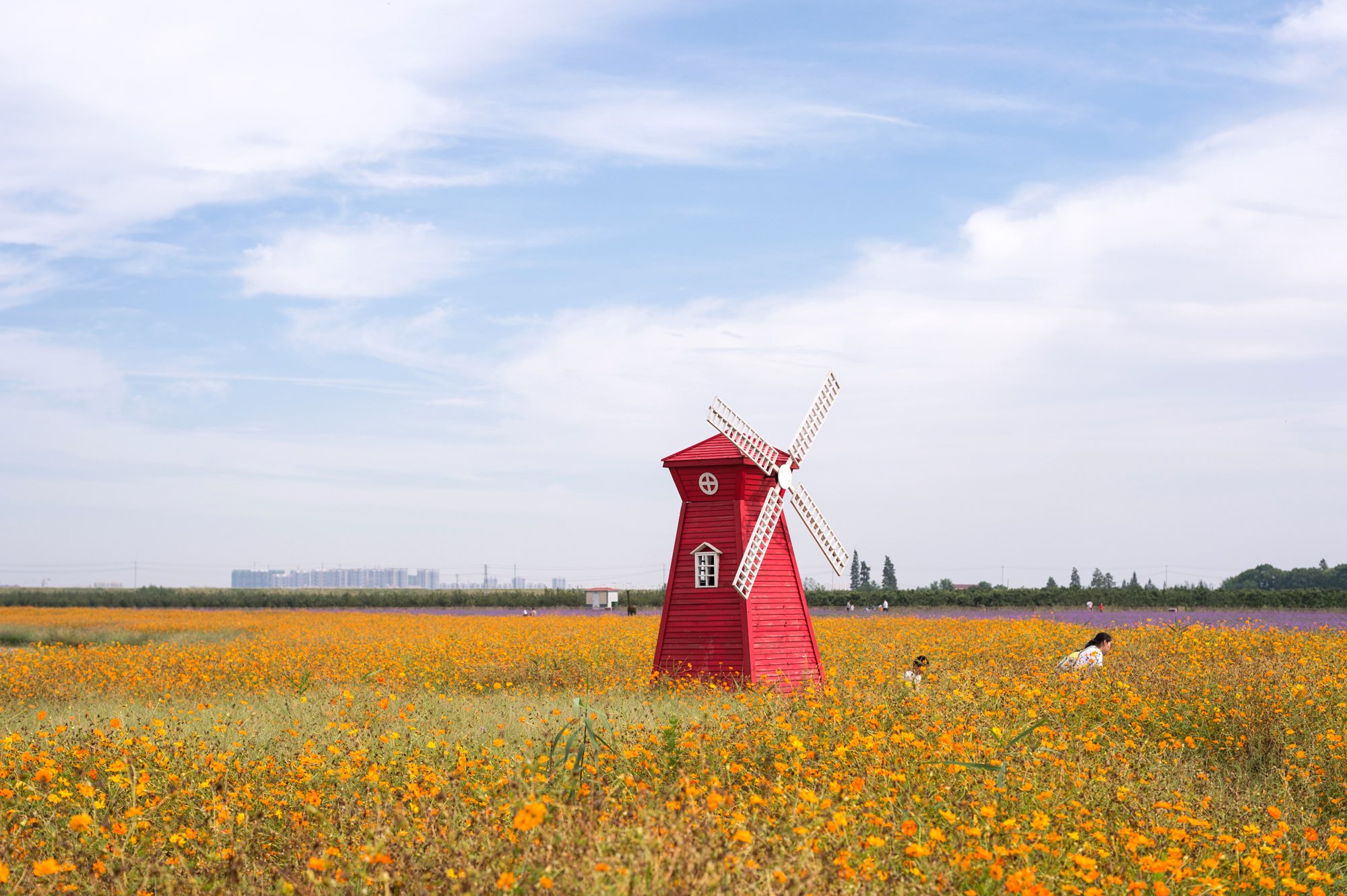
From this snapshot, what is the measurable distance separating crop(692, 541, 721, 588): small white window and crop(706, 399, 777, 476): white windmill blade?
4.90 ft

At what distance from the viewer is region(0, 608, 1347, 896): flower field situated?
17.0ft

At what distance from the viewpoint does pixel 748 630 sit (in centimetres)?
1527

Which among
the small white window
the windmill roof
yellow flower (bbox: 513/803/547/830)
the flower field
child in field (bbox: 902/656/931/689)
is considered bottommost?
the flower field

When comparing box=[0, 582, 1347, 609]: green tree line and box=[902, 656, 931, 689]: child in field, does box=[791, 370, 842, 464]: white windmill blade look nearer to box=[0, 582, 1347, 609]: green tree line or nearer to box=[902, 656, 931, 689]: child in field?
box=[902, 656, 931, 689]: child in field

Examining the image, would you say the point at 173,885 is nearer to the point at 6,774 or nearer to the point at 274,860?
the point at 274,860

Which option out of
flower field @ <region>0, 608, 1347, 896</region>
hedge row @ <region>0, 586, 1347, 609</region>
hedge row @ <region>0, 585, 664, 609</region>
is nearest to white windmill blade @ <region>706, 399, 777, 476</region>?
flower field @ <region>0, 608, 1347, 896</region>

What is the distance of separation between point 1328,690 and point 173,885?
11906 mm

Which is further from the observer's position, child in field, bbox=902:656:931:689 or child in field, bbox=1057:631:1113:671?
child in field, bbox=1057:631:1113:671

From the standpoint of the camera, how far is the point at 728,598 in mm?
15508

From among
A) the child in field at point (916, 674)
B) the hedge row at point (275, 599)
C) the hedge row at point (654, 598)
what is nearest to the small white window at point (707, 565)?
the child in field at point (916, 674)

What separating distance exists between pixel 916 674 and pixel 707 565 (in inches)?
187

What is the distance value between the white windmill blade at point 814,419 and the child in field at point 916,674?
441 centimetres

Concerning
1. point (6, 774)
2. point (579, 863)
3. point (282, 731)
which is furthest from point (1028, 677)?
point (6, 774)

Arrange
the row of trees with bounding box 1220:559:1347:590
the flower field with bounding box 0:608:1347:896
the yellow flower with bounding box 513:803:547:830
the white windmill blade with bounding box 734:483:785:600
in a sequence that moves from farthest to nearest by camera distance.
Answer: the row of trees with bounding box 1220:559:1347:590 → the white windmill blade with bounding box 734:483:785:600 → the flower field with bounding box 0:608:1347:896 → the yellow flower with bounding box 513:803:547:830
